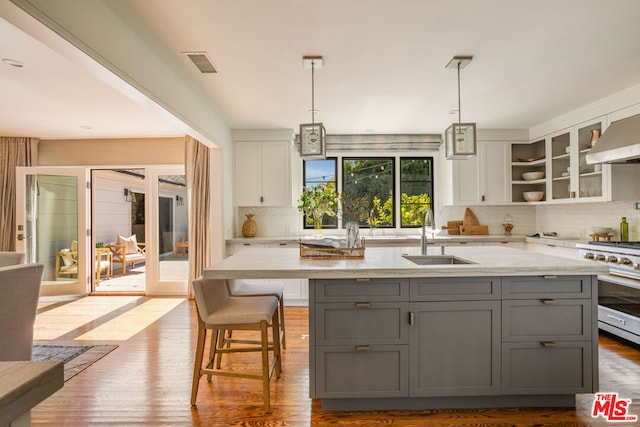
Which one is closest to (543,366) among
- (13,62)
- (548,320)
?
(548,320)

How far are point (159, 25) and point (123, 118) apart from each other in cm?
241

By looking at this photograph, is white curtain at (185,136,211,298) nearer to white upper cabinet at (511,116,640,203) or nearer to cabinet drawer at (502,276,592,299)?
cabinet drawer at (502,276,592,299)

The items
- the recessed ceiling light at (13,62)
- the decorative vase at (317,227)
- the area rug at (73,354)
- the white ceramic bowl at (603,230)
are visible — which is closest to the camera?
the recessed ceiling light at (13,62)

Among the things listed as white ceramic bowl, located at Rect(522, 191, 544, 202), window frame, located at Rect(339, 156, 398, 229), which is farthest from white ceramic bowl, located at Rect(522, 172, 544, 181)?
window frame, located at Rect(339, 156, 398, 229)

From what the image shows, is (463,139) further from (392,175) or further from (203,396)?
(392,175)

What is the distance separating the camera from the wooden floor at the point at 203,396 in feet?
7.03

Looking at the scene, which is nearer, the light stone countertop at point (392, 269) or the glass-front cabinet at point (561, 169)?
the light stone countertop at point (392, 269)

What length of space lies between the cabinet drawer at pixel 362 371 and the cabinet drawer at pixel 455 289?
14.9 inches

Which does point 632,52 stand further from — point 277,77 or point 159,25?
point 159,25

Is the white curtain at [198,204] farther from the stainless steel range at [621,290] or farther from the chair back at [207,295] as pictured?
the stainless steel range at [621,290]

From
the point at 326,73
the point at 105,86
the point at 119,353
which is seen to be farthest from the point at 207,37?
the point at 119,353

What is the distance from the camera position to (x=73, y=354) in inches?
125

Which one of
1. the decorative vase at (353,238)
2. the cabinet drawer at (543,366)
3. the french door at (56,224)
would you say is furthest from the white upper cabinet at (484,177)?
the french door at (56,224)

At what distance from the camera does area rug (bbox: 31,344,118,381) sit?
292 cm
